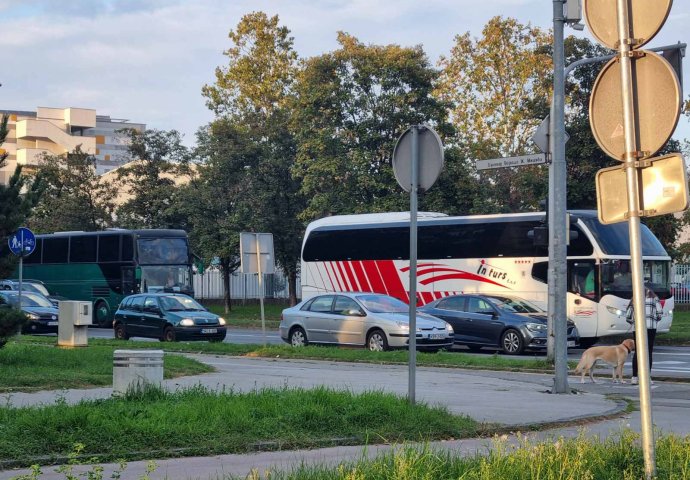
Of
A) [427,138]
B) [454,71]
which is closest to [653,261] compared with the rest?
[427,138]

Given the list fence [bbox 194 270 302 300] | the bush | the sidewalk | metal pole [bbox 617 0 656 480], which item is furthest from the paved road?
fence [bbox 194 270 302 300]

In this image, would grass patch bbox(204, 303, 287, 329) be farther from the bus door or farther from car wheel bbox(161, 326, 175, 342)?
the bus door

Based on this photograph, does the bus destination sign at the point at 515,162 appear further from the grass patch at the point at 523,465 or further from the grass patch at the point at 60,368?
the grass patch at the point at 523,465

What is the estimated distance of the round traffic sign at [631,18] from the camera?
688cm

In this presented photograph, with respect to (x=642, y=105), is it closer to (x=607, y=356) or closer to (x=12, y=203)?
(x=607, y=356)

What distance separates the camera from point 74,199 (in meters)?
62.2

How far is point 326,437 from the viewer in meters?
10.4

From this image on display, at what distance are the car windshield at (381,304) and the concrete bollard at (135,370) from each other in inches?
596

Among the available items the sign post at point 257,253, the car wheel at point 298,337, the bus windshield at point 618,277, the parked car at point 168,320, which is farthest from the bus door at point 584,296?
the parked car at point 168,320

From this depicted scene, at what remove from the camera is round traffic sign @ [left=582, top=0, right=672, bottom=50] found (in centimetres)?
688

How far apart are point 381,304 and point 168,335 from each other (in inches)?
285

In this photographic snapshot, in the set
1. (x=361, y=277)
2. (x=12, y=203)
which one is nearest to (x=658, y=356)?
(x=361, y=277)

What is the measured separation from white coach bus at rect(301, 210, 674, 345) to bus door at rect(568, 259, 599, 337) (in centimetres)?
3

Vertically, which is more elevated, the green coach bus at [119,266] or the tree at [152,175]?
the tree at [152,175]
